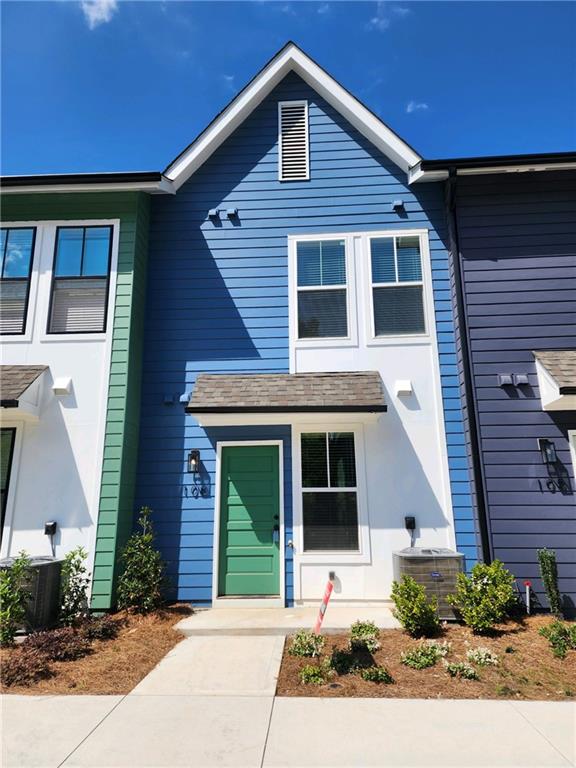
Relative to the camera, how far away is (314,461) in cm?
644

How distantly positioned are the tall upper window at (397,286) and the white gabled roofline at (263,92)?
4.41ft

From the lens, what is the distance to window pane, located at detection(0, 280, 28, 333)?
265 inches

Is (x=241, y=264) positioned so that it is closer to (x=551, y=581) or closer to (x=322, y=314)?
(x=322, y=314)

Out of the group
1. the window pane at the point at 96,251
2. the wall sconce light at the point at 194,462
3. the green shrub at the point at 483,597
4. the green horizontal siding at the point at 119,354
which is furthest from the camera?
the window pane at the point at 96,251

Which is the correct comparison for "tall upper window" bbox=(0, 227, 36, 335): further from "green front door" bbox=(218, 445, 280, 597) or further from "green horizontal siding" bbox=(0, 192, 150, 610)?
"green front door" bbox=(218, 445, 280, 597)

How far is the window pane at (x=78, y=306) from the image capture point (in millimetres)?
6695

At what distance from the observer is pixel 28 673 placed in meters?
3.97

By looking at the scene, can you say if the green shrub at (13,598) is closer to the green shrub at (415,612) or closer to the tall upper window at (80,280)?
the tall upper window at (80,280)

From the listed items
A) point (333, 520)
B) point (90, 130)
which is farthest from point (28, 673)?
point (90, 130)

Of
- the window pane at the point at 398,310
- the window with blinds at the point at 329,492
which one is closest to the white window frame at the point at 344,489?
the window with blinds at the point at 329,492

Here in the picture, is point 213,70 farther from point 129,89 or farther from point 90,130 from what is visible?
point 90,130

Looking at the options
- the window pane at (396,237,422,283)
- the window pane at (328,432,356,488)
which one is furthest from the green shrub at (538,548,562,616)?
the window pane at (396,237,422,283)

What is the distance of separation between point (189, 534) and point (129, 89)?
25.0ft

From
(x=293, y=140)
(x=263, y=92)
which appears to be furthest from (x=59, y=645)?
(x=263, y=92)
